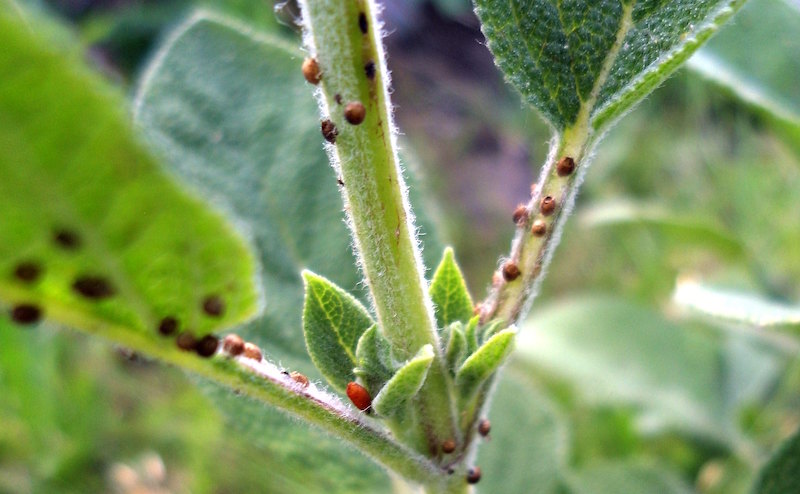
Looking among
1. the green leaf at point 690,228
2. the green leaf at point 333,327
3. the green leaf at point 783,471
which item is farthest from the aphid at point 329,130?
the green leaf at point 690,228

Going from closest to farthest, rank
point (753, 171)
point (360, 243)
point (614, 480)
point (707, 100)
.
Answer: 1. point (360, 243)
2. point (614, 480)
3. point (753, 171)
4. point (707, 100)

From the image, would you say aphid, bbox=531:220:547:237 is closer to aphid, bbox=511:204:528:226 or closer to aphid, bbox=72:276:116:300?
aphid, bbox=511:204:528:226

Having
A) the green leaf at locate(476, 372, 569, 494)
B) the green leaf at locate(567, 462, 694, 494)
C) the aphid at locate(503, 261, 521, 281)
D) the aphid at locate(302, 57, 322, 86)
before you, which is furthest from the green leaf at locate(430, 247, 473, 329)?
the green leaf at locate(567, 462, 694, 494)

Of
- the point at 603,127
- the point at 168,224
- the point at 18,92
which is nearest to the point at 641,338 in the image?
the point at 603,127

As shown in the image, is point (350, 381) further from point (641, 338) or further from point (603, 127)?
point (641, 338)

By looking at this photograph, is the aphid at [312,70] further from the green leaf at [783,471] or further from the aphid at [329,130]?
the green leaf at [783,471]

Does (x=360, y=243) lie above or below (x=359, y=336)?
above
